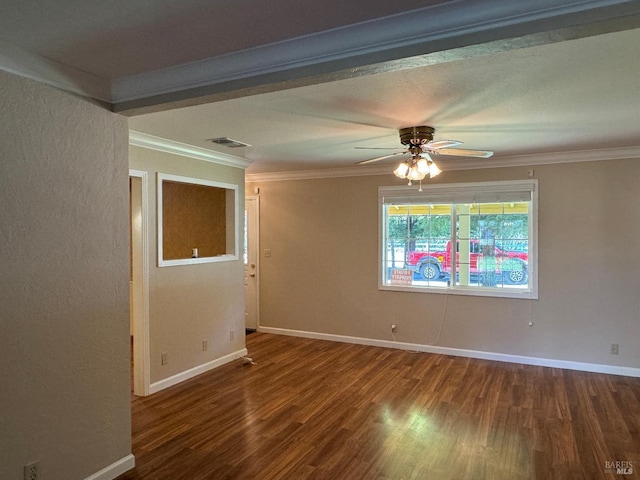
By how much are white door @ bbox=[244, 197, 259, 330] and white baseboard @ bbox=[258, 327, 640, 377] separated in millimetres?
282

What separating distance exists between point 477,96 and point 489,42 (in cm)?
122

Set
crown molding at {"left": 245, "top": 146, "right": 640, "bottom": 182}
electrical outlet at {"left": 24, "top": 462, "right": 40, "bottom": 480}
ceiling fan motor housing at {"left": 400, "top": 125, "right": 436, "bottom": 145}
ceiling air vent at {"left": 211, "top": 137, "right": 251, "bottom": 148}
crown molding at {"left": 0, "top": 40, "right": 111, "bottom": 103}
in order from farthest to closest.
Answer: crown molding at {"left": 245, "top": 146, "right": 640, "bottom": 182}, ceiling air vent at {"left": 211, "top": 137, "right": 251, "bottom": 148}, ceiling fan motor housing at {"left": 400, "top": 125, "right": 436, "bottom": 145}, electrical outlet at {"left": 24, "top": 462, "right": 40, "bottom": 480}, crown molding at {"left": 0, "top": 40, "right": 111, "bottom": 103}

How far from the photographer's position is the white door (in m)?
6.73

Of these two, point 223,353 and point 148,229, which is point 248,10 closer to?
point 148,229

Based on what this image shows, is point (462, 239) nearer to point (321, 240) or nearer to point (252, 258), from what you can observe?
point (321, 240)

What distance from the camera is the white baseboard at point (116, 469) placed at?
8.63ft

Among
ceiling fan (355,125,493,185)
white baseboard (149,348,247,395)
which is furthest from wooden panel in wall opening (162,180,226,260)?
ceiling fan (355,125,493,185)

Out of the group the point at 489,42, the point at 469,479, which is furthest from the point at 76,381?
the point at 489,42

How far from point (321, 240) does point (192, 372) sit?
8.39 feet

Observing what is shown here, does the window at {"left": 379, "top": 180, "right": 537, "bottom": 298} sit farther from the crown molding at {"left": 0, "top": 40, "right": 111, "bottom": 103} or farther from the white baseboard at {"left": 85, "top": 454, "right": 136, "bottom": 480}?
the crown molding at {"left": 0, "top": 40, "right": 111, "bottom": 103}

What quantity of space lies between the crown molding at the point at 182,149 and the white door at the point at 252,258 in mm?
1436

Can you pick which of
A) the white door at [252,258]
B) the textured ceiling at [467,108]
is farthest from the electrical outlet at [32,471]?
the white door at [252,258]

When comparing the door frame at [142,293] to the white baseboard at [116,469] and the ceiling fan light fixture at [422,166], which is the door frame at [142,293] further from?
the ceiling fan light fixture at [422,166]

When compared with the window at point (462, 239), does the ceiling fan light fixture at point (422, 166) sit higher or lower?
higher
